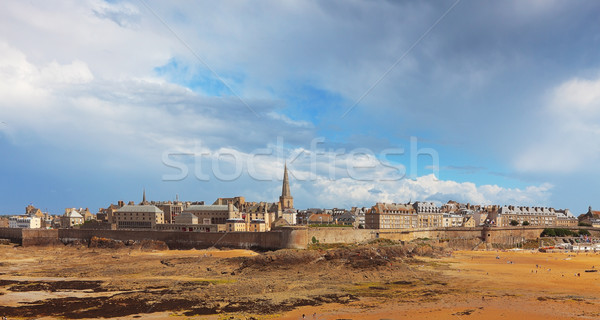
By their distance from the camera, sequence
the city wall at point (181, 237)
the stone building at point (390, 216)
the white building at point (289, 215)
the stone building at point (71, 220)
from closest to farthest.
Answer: the city wall at point (181, 237) → the stone building at point (390, 216) → the white building at point (289, 215) → the stone building at point (71, 220)

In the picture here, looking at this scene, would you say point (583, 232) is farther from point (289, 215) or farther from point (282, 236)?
point (282, 236)

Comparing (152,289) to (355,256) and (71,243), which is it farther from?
(71,243)

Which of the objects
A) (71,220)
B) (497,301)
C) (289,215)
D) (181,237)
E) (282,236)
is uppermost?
(289,215)

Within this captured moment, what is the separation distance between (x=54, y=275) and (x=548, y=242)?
303ft

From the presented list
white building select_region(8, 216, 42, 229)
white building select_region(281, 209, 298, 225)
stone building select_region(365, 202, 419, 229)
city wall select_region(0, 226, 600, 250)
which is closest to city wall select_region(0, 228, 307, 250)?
city wall select_region(0, 226, 600, 250)

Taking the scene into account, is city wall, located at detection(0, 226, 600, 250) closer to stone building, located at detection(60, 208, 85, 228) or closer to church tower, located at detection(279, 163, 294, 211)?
stone building, located at detection(60, 208, 85, 228)

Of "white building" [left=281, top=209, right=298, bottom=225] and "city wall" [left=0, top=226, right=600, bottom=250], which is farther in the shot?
"white building" [left=281, top=209, right=298, bottom=225]

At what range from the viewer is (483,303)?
105 feet

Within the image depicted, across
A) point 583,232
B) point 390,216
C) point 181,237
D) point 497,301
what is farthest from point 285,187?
point 497,301

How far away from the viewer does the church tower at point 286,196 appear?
422ft

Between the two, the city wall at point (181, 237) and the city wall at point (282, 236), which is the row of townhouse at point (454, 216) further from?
the city wall at point (181, 237)

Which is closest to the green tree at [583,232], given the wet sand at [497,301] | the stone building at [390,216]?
the stone building at [390,216]

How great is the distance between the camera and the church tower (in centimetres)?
12850

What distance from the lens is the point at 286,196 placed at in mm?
129625
